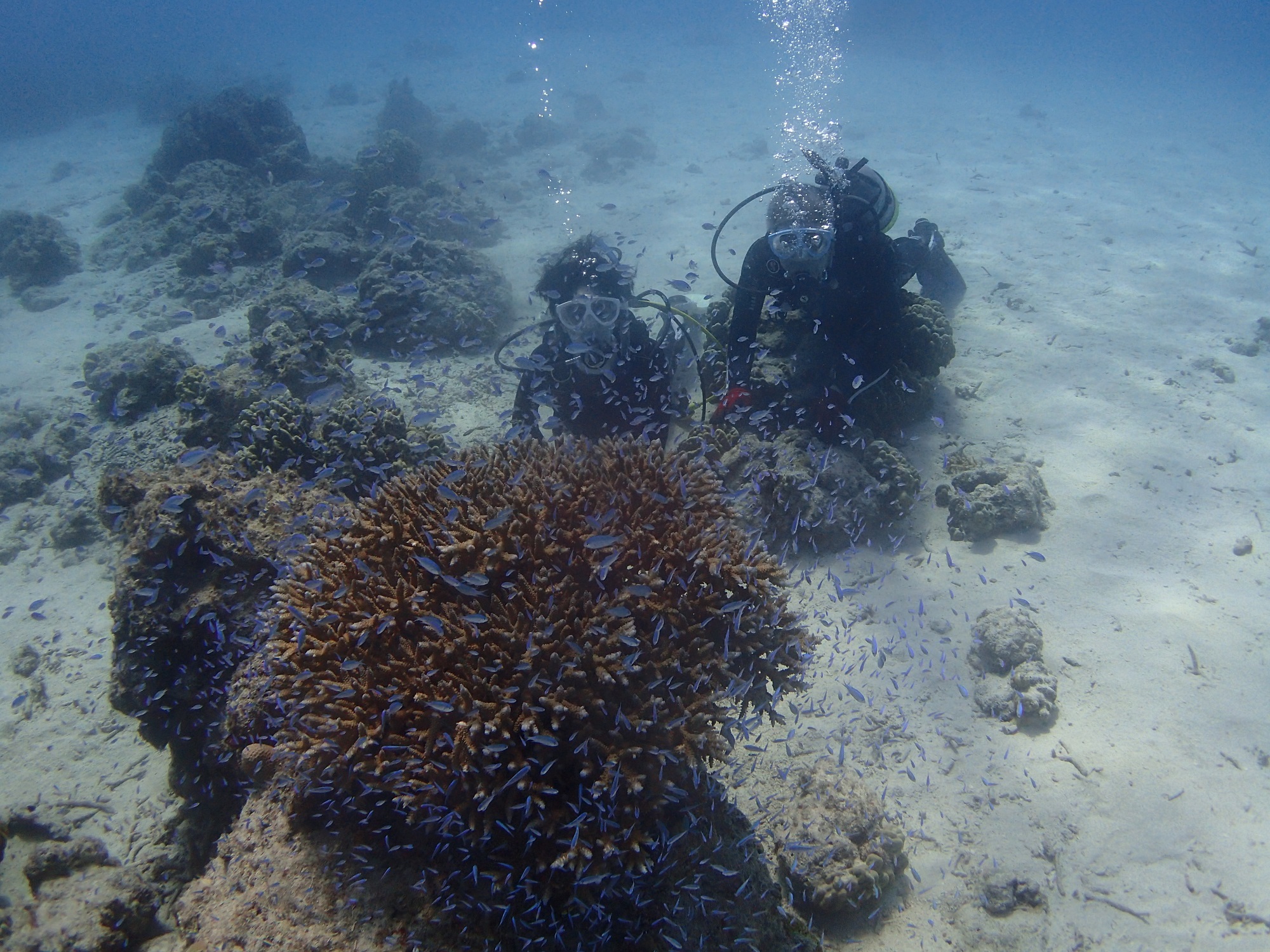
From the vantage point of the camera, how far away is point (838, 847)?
155 inches

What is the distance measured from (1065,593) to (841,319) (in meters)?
3.86

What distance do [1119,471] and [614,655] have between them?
742 centimetres

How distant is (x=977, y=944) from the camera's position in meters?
3.79

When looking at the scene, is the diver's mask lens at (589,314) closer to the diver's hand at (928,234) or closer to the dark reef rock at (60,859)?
the dark reef rock at (60,859)

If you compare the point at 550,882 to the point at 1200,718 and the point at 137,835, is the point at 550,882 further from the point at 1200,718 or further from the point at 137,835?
the point at 1200,718

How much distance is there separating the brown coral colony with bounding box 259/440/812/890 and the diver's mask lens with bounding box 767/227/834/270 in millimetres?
3954

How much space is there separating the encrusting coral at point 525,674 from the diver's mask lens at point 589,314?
278 cm

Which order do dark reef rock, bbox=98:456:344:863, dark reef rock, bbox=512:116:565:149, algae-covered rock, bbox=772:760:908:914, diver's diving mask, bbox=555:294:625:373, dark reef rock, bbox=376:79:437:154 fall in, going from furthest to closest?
dark reef rock, bbox=512:116:565:149 → dark reef rock, bbox=376:79:437:154 → diver's diving mask, bbox=555:294:625:373 → dark reef rock, bbox=98:456:344:863 → algae-covered rock, bbox=772:760:908:914

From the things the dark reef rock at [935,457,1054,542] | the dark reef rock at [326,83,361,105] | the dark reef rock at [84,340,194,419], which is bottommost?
the dark reef rock at [935,457,1054,542]

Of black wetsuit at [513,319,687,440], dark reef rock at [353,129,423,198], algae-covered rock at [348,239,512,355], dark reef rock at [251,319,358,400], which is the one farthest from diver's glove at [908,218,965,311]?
dark reef rock at [353,129,423,198]

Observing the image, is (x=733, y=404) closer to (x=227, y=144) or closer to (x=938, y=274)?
(x=938, y=274)

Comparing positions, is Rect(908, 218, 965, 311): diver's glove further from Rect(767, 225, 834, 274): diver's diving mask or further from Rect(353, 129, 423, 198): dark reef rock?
Rect(353, 129, 423, 198): dark reef rock

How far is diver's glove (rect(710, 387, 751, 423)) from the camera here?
7414 mm

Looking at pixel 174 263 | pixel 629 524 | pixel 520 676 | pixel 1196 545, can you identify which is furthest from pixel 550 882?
pixel 174 263
